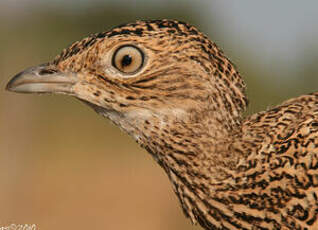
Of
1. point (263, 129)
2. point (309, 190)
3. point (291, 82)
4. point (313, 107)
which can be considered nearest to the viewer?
point (309, 190)

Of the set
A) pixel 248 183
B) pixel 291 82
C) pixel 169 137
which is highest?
pixel 291 82

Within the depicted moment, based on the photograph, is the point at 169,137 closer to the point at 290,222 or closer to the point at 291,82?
the point at 290,222

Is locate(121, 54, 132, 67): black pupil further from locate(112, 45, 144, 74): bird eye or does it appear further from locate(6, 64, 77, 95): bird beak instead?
locate(6, 64, 77, 95): bird beak

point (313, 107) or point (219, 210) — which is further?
point (313, 107)

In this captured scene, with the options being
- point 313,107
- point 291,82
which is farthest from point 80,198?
point 291,82

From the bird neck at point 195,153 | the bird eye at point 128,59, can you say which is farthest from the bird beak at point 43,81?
Result: the bird neck at point 195,153

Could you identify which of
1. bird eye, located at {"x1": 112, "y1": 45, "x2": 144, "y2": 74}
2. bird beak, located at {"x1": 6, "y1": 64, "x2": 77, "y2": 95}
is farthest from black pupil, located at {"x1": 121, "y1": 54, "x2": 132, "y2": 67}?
bird beak, located at {"x1": 6, "y1": 64, "x2": 77, "y2": 95}

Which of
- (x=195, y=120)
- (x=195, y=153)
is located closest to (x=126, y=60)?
(x=195, y=120)

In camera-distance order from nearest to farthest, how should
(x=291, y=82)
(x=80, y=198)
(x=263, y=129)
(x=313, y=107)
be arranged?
1. (x=263, y=129)
2. (x=313, y=107)
3. (x=80, y=198)
4. (x=291, y=82)
